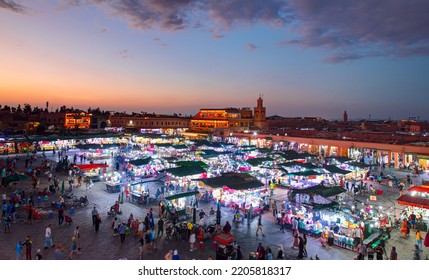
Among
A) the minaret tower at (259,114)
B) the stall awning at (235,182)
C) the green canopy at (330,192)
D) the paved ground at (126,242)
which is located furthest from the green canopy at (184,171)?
the minaret tower at (259,114)

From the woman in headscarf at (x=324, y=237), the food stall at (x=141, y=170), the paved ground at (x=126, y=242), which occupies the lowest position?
the paved ground at (x=126, y=242)

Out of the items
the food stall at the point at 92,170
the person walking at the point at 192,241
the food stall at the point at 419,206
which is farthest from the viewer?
the food stall at the point at 92,170

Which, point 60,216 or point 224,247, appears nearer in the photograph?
point 224,247

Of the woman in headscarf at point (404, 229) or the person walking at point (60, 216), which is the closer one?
the woman in headscarf at point (404, 229)

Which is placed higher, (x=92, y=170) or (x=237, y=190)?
(x=237, y=190)

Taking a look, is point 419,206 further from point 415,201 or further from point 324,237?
point 324,237

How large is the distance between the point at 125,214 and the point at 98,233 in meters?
2.30

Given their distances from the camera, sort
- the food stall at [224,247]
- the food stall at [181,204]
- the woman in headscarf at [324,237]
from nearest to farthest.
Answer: the food stall at [224,247], the woman in headscarf at [324,237], the food stall at [181,204]

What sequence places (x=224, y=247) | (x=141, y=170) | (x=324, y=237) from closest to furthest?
(x=224, y=247) < (x=324, y=237) < (x=141, y=170)

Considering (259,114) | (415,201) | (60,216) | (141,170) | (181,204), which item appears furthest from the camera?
(259,114)

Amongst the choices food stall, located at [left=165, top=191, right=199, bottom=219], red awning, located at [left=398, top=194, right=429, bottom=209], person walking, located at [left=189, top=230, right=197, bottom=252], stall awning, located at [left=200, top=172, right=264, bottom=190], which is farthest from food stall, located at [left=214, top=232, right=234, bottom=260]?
red awning, located at [left=398, top=194, right=429, bottom=209]

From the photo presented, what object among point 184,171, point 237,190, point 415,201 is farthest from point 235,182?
point 415,201

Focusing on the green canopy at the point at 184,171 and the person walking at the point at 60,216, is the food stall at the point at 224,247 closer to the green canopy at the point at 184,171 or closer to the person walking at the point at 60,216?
the person walking at the point at 60,216

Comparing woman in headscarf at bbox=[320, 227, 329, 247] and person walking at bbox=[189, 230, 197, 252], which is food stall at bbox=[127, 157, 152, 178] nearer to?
person walking at bbox=[189, 230, 197, 252]
